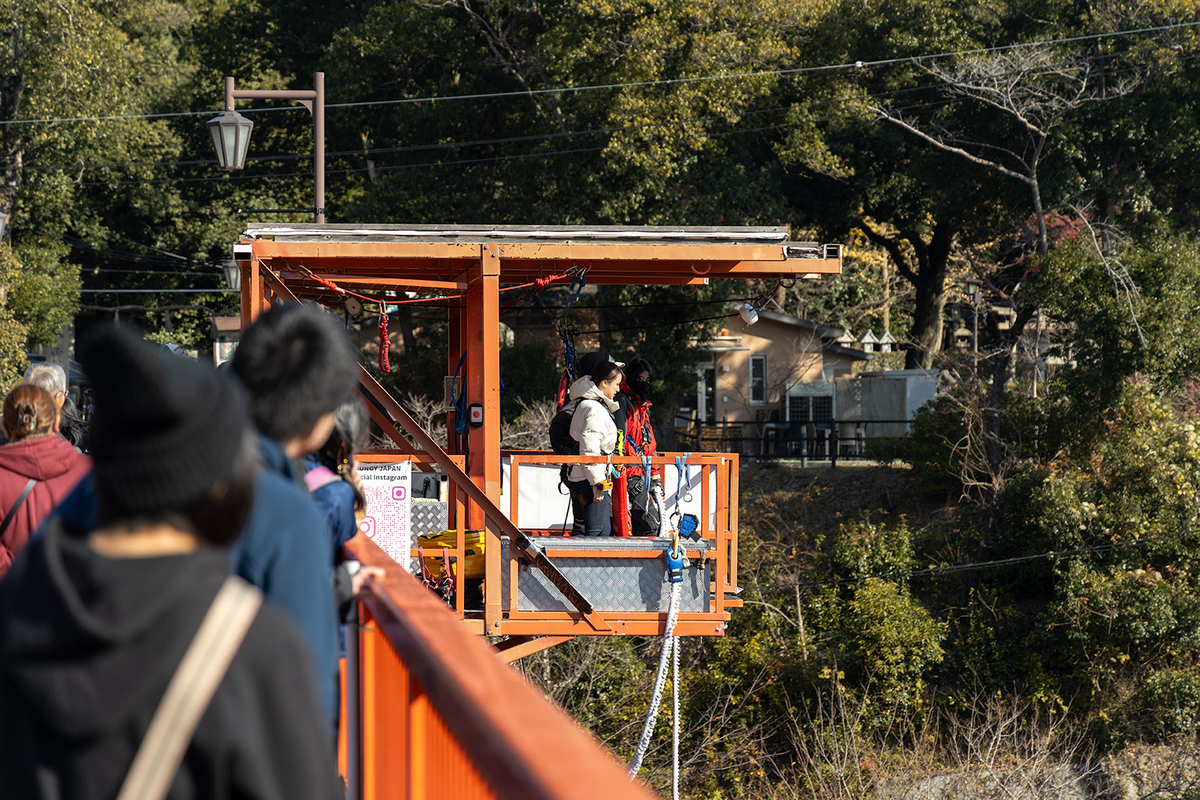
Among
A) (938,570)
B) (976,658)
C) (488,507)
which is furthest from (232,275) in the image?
(976,658)

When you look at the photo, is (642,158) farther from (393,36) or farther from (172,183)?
(172,183)

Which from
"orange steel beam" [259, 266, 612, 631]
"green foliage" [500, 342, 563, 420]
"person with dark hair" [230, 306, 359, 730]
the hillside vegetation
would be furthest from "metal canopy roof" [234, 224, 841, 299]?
"green foliage" [500, 342, 563, 420]

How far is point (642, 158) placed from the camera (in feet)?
78.2

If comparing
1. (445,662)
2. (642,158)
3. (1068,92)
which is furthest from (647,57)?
(445,662)

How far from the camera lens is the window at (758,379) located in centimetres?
3662

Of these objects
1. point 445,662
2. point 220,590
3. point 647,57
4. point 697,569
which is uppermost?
point 647,57

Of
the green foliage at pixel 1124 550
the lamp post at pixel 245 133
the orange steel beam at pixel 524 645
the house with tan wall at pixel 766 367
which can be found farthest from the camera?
the house with tan wall at pixel 766 367

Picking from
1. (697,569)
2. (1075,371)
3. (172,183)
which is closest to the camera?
(697,569)

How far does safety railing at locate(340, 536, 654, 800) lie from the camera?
1478 mm

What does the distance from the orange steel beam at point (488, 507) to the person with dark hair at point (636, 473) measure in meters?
0.78

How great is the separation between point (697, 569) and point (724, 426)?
2322cm

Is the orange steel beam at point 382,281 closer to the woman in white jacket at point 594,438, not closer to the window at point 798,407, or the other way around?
the woman in white jacket at point 594,438

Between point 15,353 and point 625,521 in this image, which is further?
point 15,353

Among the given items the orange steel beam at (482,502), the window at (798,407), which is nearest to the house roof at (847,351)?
the window at (798,407)
